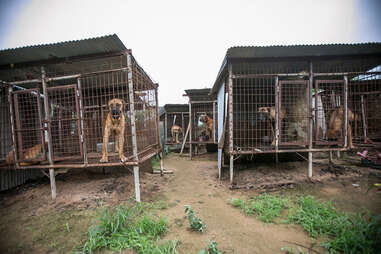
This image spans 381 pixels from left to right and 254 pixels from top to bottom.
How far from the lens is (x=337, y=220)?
2.32 meters

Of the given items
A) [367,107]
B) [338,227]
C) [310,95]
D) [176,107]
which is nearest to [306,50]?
[310,95]

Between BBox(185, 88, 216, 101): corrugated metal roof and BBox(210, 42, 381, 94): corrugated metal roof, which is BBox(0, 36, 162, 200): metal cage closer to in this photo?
BBox(210, 42, 381, 94): corrugated metal roof

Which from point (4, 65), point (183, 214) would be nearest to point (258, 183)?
point (183, 214)

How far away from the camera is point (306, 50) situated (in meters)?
3.71

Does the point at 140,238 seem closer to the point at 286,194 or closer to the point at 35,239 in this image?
the point at 35,239

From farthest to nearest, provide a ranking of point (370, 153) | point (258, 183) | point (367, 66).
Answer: point (370, 153)
point (367, 66)
point (258, 183)

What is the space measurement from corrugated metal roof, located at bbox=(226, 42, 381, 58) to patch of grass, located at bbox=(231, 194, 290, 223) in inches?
147

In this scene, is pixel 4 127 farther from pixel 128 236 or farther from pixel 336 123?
pixel 336 123

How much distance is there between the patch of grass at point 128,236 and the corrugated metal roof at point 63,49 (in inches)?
137

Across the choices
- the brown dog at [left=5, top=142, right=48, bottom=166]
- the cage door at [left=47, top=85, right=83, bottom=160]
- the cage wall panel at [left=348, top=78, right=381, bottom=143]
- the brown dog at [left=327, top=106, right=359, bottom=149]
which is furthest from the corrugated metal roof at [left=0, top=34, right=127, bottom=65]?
the cage wall panel at [left=348, top=78, right=381, bottom=143]

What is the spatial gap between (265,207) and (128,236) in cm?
273

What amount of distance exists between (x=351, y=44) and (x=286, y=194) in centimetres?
424

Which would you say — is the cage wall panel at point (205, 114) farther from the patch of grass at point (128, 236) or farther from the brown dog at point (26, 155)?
the brown dog at point (26, 155)

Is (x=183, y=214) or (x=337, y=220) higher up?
(x=337, y=220)
